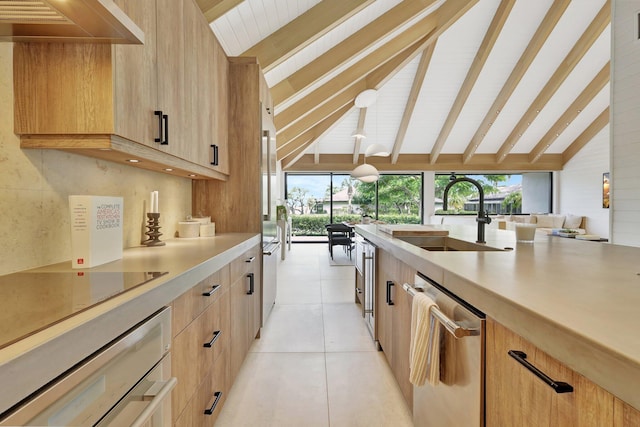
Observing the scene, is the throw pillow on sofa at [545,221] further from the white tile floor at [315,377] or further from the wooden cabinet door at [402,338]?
the wooden cabinet door at [402,338]

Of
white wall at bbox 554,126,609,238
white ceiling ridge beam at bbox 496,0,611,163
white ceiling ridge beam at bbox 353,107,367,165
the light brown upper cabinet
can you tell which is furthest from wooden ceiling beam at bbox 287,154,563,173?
the light brown upper cabinet

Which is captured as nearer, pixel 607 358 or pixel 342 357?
pixel 607 358

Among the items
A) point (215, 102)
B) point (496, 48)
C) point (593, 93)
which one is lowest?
point (215, 102)

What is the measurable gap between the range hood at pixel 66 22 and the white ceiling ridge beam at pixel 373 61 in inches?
150

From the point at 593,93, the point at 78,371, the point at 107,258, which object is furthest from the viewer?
the point at 593,93

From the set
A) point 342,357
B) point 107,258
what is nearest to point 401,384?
point 342,357

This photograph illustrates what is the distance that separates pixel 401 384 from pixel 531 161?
11.1 metres

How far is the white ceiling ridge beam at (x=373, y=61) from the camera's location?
15.4ft

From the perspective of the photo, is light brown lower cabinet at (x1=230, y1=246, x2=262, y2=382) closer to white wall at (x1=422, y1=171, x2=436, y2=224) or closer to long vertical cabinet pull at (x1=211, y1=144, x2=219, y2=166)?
long vertical cabinet pull at (x1=211, y1=144, x2=219, y2=166)

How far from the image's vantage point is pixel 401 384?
1.83m

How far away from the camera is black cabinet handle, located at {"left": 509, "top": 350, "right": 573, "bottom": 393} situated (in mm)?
609

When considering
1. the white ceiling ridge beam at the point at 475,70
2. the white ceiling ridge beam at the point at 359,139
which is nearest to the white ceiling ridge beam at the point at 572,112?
the white ceiling ridge beam at the point at 475,70

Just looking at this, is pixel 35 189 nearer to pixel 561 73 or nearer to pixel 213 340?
pixel 213 340

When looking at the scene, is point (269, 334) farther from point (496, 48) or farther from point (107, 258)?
point (496, 48)
